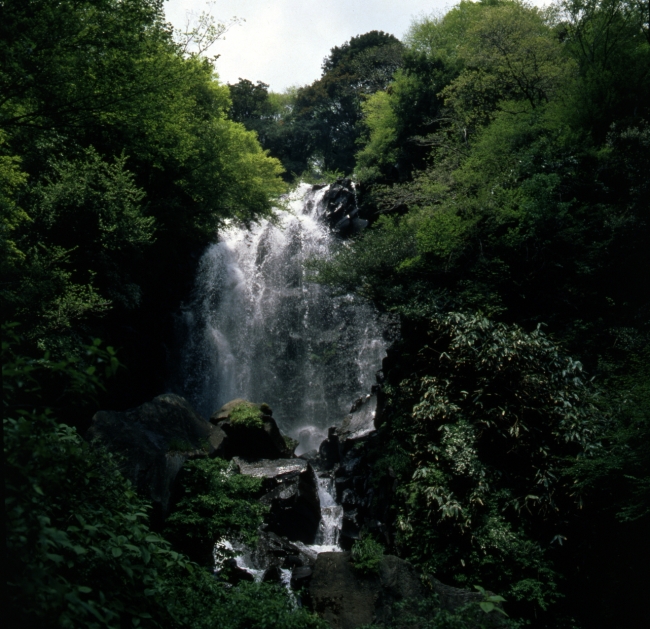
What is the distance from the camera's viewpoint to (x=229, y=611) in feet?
17.1

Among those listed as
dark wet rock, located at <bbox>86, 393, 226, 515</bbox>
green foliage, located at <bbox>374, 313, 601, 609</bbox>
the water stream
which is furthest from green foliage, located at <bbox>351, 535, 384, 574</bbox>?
the water stream

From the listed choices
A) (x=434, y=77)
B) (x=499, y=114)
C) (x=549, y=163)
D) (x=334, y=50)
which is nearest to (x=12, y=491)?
(x=549, y=163)

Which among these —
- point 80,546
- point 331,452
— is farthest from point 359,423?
point 80,546

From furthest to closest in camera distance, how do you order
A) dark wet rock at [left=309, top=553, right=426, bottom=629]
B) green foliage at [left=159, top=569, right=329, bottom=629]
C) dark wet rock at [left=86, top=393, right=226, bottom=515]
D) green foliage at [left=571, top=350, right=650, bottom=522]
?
dark wet rock at [left=86, top=393, right=226, bottom=515] → dark wet rock at [left=309, top=553, right=426, bottom=629] → green foliage at [left=571, top=350, right=650, bottom=522] → green foliage at [left=159, top=569, right=329, bottom=629]

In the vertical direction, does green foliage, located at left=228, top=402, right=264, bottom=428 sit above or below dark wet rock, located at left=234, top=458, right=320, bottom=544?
above

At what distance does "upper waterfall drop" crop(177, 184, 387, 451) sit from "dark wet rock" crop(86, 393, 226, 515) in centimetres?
727

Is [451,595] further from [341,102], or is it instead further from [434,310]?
[341,102]

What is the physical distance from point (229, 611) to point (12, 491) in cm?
342

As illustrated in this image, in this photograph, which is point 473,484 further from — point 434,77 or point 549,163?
point 434,77

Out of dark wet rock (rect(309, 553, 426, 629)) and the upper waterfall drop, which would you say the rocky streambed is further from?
the upper waterfall drop

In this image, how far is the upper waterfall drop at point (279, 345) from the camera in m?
19.6

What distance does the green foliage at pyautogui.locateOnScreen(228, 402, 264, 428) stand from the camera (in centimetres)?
1455

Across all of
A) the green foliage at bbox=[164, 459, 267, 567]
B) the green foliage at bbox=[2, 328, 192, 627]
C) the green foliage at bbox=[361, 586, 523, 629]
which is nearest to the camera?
the green foliage at bbox=[2, 328, 192, 627]

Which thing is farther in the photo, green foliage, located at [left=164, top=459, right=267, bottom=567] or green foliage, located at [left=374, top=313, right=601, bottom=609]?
green foliage, located at [left=164, top=459, right=267, bottom=567]
